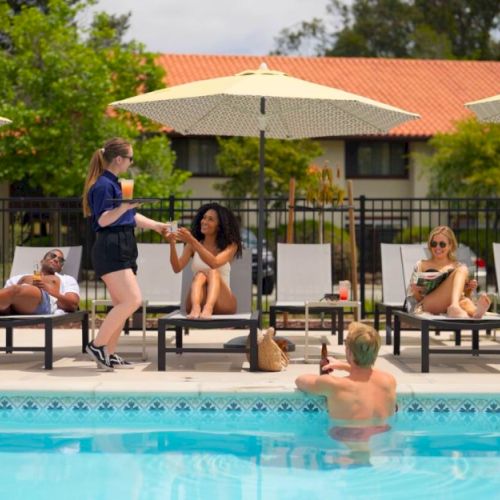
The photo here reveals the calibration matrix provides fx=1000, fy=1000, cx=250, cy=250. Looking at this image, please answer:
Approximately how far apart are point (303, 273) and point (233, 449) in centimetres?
423

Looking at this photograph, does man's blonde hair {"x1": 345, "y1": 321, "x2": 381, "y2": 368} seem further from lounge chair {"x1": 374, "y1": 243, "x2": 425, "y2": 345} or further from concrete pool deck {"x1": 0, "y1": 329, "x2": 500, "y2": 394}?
lounge chair {"x1": 374, "y1": 243, "x2": 425, "y2": 345}

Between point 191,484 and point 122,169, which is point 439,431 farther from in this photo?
point 122,169

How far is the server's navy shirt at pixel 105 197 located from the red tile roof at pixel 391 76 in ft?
87.0

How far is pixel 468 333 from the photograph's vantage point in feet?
37.4

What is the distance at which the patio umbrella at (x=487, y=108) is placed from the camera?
30.7ft

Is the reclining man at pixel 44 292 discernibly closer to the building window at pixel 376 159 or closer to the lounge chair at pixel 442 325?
the lounge chair at pixel 442 325

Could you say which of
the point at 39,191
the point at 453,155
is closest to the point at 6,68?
the point at 39,191

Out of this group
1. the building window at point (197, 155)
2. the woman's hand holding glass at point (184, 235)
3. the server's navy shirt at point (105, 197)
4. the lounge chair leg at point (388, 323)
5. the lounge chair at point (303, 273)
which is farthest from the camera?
the building window at point (197, 155)

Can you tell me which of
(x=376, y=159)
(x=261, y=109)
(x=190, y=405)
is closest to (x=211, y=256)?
(x=261, y=109)

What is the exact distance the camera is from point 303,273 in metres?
10.4

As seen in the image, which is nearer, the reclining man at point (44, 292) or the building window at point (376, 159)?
the reclining man at point (44, 292)

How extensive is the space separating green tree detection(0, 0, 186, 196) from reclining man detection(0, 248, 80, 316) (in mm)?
16085

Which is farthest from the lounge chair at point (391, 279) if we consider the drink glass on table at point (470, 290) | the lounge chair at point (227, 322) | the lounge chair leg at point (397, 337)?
the lounge chair at point (227, 322)

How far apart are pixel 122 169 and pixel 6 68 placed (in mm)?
18723
